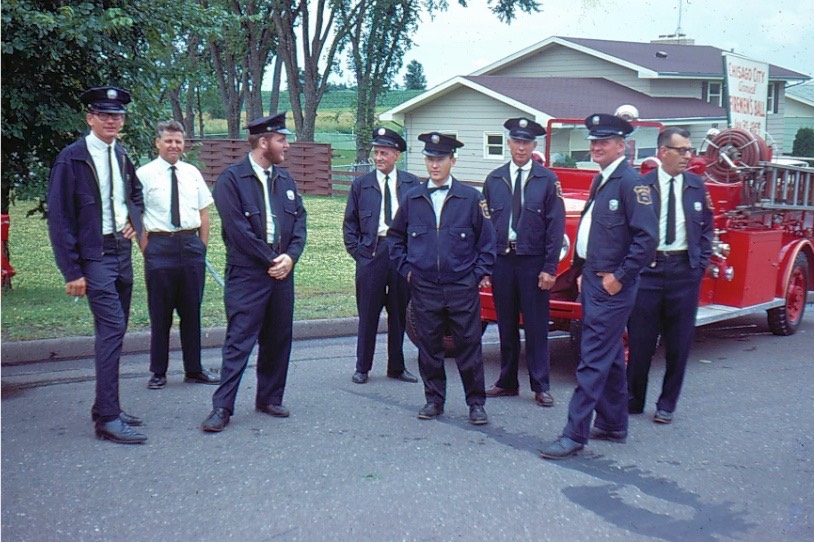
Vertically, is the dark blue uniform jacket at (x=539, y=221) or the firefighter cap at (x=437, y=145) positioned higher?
the firefighter cap at (x=437, y=145)

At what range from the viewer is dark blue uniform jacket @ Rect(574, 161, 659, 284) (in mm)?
5688

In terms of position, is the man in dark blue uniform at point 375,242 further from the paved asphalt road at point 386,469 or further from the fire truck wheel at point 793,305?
the fire truck wheel at point 793,305

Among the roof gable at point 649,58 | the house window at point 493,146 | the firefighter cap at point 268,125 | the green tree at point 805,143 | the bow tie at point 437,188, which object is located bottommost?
the bow tie at point 437,188

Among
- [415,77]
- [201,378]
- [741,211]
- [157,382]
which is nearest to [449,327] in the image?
[201,378]

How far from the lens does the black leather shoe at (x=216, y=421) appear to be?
606cm

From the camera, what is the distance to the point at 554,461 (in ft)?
18.7

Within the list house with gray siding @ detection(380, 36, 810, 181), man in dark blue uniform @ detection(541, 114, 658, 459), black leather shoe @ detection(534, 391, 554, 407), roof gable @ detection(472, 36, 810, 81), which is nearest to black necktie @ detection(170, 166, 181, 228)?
black leather shoe @ detection(534, 391, 554, 407)

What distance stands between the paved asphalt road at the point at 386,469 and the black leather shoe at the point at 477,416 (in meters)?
0.06

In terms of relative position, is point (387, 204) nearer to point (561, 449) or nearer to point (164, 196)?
point (164, 196)

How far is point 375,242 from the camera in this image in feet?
24.7

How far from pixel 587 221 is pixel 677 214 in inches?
35.8

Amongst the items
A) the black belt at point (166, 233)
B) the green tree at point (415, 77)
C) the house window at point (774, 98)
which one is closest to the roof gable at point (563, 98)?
the house window at point (774, 98)

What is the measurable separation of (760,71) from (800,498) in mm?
6942

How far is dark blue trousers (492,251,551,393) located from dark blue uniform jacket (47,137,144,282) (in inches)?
108
